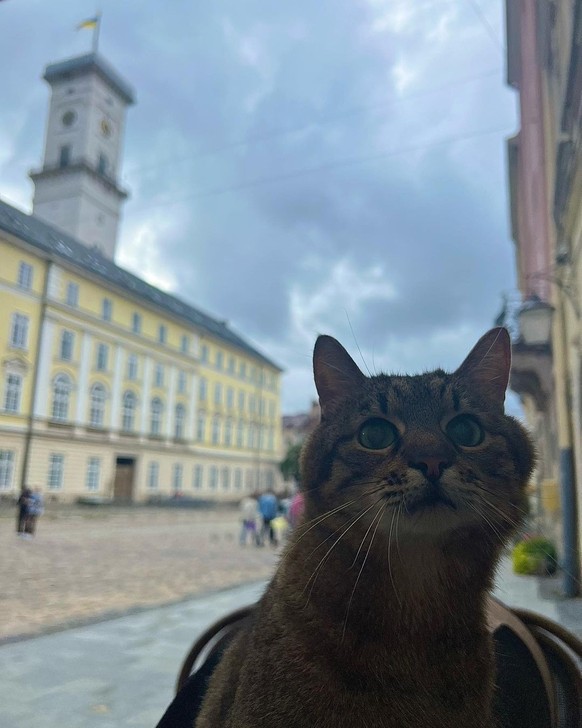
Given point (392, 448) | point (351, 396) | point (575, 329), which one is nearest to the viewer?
point (392, 448)

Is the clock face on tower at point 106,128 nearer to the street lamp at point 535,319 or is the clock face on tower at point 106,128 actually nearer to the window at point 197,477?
the window at point 197,477

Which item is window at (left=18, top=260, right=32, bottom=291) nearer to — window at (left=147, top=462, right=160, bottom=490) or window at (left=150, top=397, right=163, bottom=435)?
window at (left=150, top=397, right=163, bottom=435)

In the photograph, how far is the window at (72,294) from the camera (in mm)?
34750

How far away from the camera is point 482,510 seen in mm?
1297

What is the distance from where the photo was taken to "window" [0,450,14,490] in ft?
102

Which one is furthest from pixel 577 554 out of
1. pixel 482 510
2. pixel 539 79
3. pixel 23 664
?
pixel 539 79

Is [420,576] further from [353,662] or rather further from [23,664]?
[23,664]

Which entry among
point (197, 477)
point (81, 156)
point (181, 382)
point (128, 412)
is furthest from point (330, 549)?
point (81, 156)

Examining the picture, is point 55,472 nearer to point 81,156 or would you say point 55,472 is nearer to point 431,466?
point 81,156

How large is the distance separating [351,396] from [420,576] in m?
0.47

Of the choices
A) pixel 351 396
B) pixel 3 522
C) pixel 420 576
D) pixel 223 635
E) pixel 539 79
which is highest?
pixel 539 79

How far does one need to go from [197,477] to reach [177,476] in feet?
9.00

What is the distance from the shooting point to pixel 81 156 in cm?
4600

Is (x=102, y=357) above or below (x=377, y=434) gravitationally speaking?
above
